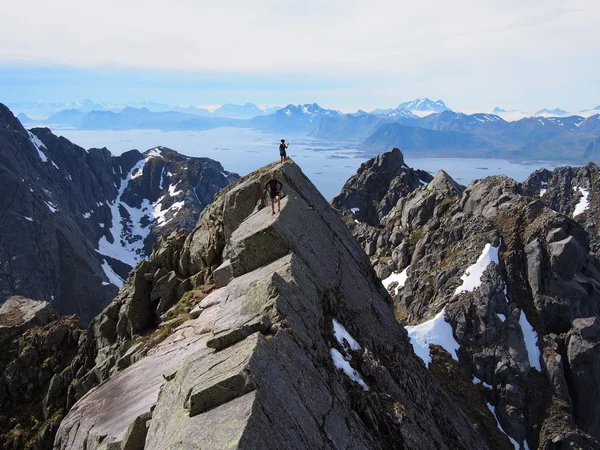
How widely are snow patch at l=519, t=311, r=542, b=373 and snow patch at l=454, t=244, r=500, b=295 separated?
19.0 ft

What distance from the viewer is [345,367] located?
1802 cm

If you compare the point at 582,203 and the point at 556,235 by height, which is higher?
the point at 556,235

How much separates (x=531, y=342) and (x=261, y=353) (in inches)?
1677

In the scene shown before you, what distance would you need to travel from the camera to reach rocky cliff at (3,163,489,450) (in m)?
12.1

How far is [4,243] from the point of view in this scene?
15225 centimetres

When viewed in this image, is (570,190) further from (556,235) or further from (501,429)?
(501,429)

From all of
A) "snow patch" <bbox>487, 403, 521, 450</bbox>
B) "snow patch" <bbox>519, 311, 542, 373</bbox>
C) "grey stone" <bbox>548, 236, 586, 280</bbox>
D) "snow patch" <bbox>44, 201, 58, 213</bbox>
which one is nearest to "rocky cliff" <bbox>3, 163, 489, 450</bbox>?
"snow patch" <bbox>487, 403, 521, 450</bbox>

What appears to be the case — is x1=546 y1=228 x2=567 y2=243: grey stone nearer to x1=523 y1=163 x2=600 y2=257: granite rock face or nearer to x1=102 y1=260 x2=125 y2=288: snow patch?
x1=523 y1=163 x2=600 y2=257: granite rock face

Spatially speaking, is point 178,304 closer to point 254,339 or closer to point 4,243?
point 254,339

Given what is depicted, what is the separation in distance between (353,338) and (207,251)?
12.2 m

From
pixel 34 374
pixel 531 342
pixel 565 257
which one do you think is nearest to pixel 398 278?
pixel 531 342

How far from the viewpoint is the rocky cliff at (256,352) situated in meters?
12.1

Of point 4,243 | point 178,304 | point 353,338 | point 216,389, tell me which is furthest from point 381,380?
point 4,243

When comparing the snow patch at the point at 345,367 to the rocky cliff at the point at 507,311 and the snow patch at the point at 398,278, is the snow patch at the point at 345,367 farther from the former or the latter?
the snow patch at the point at 398,278
